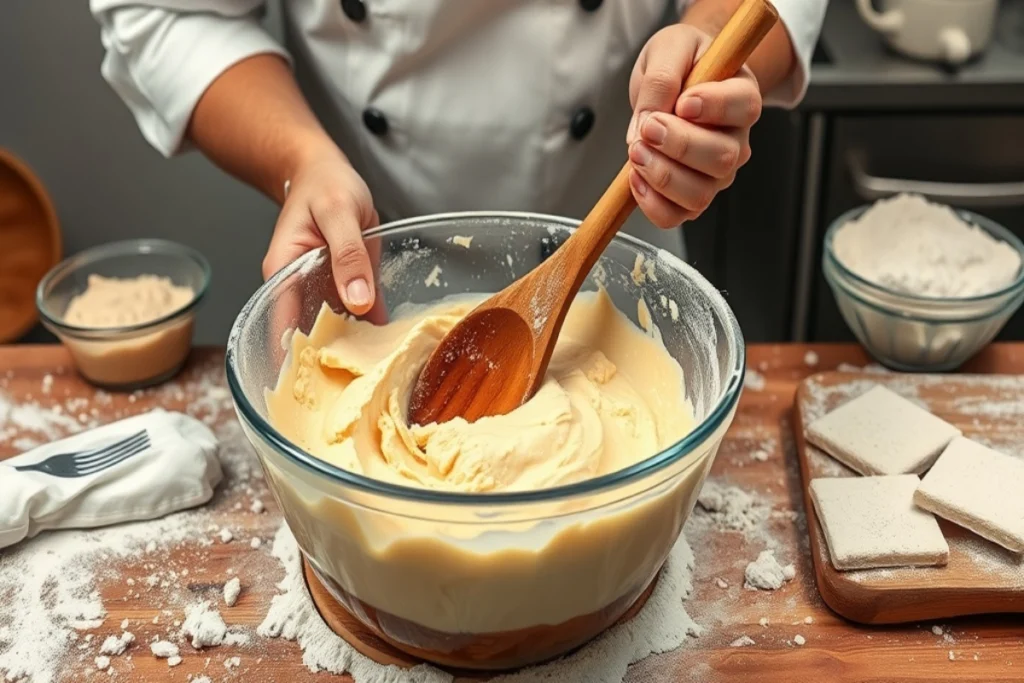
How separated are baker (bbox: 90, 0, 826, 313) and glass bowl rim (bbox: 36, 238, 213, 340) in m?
0.16

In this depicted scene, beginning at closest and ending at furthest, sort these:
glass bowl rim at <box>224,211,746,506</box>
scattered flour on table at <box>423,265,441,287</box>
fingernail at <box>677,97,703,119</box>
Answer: glass bowl rim at <box>224,211,746,506</box>
fingernail at <box>677,97,703,119</box>
scattered flour on table at <box>423,265,441,287</box>

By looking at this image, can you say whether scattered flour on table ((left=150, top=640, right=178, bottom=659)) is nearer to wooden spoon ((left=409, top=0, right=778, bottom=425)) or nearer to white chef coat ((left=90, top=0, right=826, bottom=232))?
wooden spoon ((left=409, top=0, right=778, bottom=425))

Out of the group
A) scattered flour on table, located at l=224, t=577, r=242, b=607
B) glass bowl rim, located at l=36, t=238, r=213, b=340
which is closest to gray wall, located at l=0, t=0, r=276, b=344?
glass bowl rim, located at l=36, t=238, r=213, b=340

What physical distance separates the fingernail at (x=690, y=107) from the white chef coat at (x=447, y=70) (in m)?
0.35

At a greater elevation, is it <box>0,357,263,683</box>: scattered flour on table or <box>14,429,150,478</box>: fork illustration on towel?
<box>14,429,150,478</box>: fork illustration on towel

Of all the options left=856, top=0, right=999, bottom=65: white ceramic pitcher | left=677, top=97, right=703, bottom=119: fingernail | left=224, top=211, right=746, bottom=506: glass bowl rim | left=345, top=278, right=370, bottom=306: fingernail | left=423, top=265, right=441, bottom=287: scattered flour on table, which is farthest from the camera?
left=856, top=0, right=999, bottom=65: white ceramic pitcher

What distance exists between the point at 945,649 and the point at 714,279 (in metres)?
1.31

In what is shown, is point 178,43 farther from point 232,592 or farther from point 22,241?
point 22,241

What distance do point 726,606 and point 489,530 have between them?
0.27 metres

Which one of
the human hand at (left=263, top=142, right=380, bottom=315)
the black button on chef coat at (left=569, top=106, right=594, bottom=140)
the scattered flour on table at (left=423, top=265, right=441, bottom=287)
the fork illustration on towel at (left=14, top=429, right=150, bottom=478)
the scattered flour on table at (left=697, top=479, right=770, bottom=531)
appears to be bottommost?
the scattered flour on table at (left=697, top=479, right=770, bottom=531)

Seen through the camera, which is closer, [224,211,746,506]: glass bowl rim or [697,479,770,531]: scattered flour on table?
[224,211,746,506]: glass bowl rim

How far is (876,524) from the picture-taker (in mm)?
802

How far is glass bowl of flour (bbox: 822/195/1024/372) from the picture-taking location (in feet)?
3.37

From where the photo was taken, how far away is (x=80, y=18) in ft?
5.86
